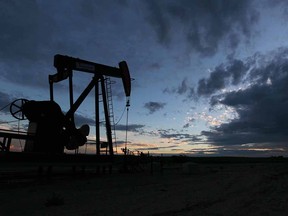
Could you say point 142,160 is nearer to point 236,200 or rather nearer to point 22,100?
point 22,100

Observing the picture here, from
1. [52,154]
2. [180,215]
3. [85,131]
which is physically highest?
[85,131]

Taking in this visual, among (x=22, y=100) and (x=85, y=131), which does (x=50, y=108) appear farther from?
(x=85, y=131)

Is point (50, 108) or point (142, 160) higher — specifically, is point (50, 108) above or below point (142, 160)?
above

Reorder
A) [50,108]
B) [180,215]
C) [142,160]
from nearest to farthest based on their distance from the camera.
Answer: [180,215] → [50,108] → [142,160]

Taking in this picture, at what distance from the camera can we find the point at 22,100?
738 inches

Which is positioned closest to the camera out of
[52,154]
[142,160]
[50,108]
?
[52,154]

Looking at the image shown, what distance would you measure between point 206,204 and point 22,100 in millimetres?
13119

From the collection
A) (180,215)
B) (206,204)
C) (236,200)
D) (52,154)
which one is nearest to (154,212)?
(180,215)

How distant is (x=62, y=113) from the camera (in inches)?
774

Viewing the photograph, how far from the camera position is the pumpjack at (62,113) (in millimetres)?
18391

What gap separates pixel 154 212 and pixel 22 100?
42.9 ft

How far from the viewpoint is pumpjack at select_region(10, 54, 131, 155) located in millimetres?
18391

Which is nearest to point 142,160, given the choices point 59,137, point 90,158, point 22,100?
point 90,158

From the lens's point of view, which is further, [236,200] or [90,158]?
[90,158]
